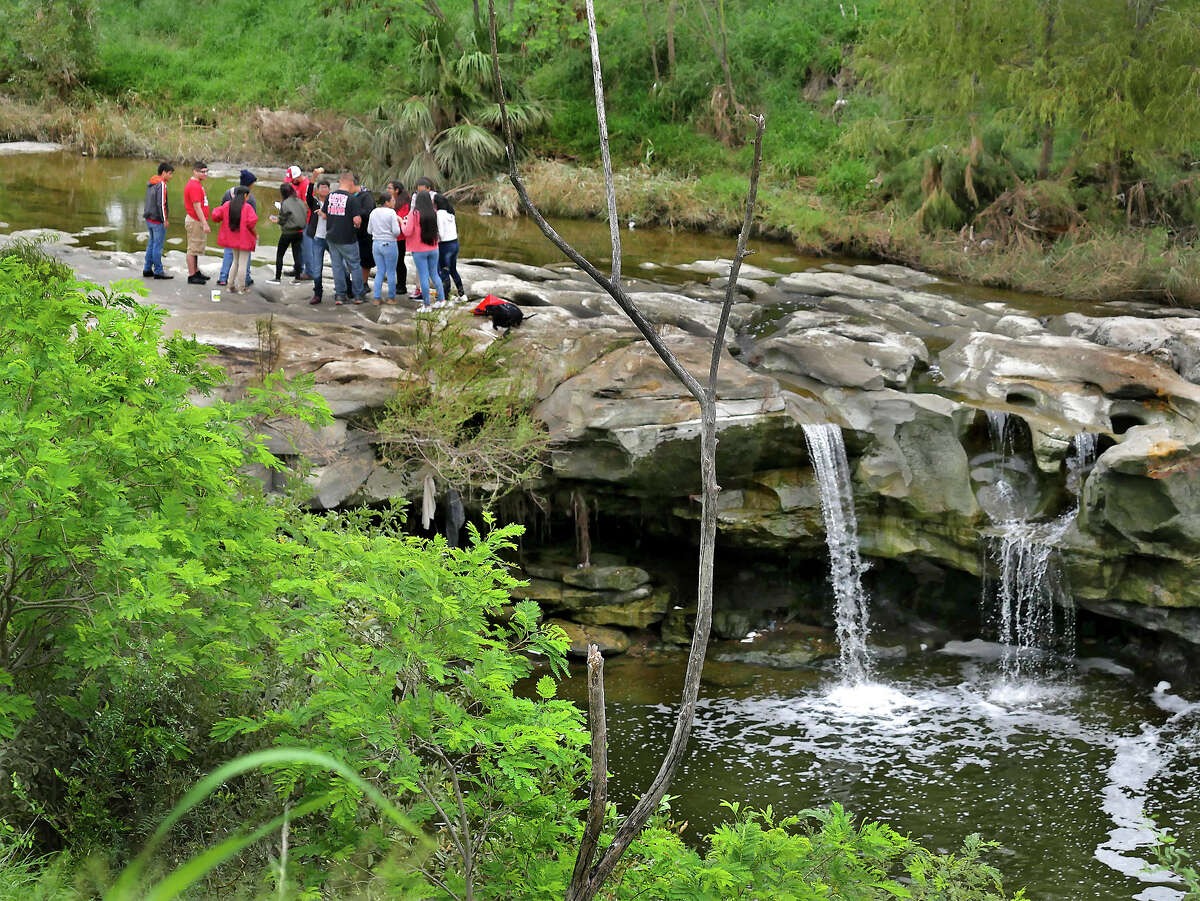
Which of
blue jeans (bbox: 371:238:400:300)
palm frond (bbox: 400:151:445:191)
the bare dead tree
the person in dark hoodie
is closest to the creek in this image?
blue jeans (bbox: 371:238:400:300)

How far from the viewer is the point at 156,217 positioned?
46.7ft

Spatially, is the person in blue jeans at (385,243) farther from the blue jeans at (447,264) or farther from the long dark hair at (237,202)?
the long dark hair at (237,202)

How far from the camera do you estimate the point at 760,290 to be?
1738cm

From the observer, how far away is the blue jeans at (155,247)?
14461mm

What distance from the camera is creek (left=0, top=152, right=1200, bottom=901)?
8977 millimetres

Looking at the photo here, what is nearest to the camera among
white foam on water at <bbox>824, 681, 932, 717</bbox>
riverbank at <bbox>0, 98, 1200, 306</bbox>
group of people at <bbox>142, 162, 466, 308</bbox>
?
white foam on water at <bbox>824, 681, 932, 717</bbox>

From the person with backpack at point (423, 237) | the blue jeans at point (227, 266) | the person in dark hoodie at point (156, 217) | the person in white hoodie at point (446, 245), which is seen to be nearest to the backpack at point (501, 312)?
the person with backpack at point (423, 237)

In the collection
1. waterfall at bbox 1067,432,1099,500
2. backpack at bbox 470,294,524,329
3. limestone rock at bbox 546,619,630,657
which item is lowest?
limestone rock at bbox 546,619,630,657

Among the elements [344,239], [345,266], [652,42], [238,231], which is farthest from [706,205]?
[238,231]

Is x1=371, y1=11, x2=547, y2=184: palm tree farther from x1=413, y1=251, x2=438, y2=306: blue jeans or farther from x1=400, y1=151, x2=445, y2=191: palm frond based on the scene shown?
x1=413, y1=251, x2=438, y2=306: blue jeans

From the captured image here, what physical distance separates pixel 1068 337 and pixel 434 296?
24.2 ft

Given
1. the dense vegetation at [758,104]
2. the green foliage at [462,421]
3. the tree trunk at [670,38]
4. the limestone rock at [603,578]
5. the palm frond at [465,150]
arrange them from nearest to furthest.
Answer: the green foliage at [462,421]
the limestone rock at [603,578]
the dense vegetation at [758,104]
the palm frond at [465,150]
the tree trunk at [670,38]

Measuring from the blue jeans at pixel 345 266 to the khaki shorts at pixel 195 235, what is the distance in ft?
5.04

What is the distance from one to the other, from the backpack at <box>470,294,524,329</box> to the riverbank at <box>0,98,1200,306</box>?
338 inches
